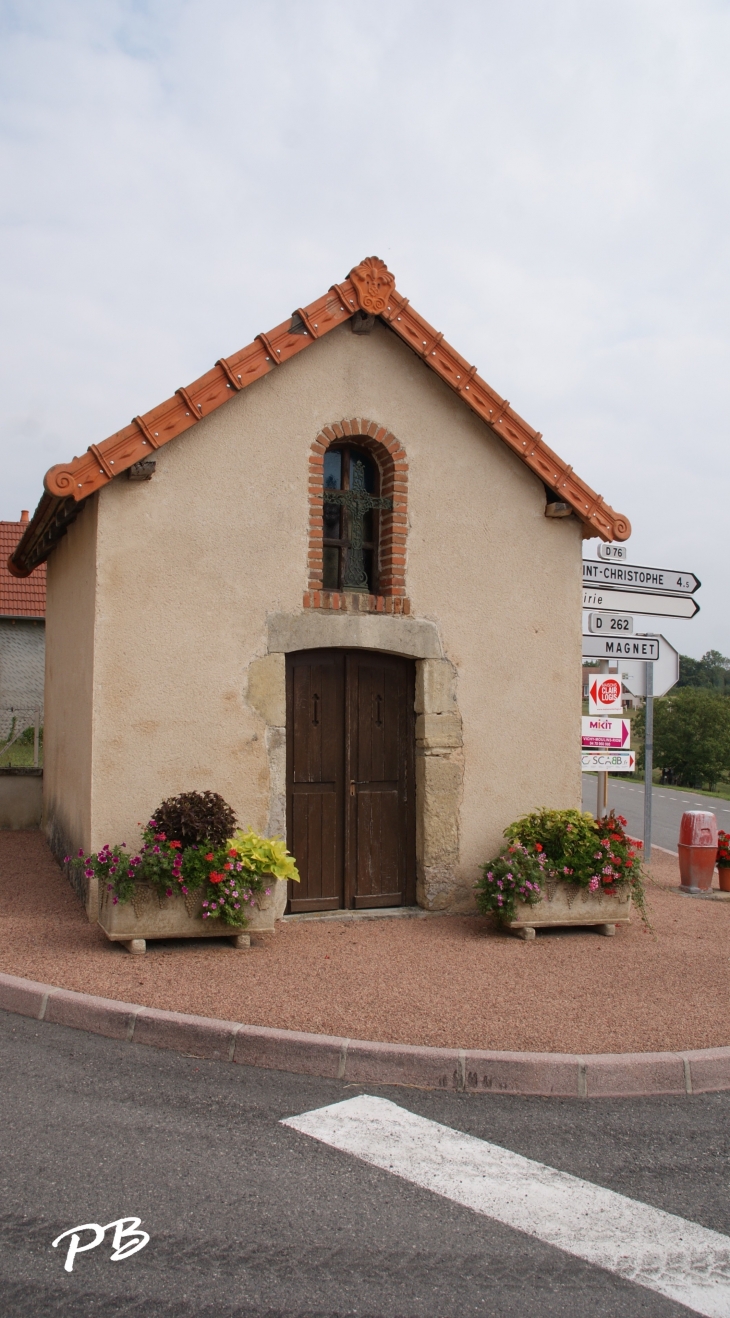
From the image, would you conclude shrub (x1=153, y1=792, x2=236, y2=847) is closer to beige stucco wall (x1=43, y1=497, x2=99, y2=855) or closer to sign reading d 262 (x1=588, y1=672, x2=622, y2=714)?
beige stucco wall (x1=43, y1=497, x2=99, y2=855)

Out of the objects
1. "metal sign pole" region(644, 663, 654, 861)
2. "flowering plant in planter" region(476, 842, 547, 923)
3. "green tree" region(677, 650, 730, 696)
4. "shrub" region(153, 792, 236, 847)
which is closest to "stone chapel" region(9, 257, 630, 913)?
"shrub" region(153, 792, 236, 847)

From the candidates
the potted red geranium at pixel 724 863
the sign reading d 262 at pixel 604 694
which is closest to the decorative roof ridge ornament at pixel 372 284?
the sign reading d 262 at pixel 604 694

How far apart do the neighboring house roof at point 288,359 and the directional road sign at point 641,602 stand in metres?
0.91

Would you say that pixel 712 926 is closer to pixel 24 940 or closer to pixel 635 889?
pixel 635 889

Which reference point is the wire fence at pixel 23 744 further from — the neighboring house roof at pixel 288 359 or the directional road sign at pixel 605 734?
the directional road sign at pixel 605 734

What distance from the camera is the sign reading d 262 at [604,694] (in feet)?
31.1

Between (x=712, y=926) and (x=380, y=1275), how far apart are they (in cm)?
577

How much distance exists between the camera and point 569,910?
730cm

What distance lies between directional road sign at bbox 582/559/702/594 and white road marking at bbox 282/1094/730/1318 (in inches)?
240

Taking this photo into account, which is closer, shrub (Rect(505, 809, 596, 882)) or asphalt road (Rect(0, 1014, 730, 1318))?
asphalt road (Rect(0, 1014, 730, 1318))

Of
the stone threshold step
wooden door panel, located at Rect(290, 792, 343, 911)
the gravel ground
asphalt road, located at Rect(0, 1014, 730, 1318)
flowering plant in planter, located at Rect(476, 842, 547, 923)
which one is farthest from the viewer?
wooden door panel, located at Rect(290, 792, 343, 911)

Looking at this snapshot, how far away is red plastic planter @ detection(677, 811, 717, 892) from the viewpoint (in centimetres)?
979

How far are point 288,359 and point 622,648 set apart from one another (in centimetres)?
448

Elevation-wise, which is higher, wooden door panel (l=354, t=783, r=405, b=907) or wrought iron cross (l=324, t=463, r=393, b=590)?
wrought iron cross (l=324, t=463, r=393, b=590)
